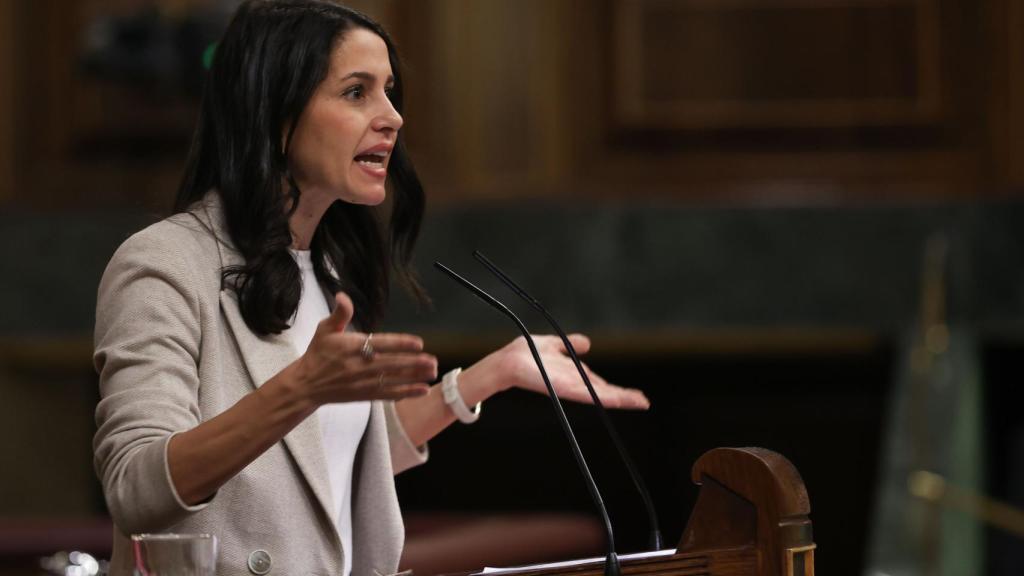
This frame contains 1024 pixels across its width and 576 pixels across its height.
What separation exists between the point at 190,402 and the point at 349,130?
377 millimetres

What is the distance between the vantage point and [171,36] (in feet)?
12.9

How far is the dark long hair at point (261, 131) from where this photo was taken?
1645 millimetres

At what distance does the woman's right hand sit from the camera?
4.18ft

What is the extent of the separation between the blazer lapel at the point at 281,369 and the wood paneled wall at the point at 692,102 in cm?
244

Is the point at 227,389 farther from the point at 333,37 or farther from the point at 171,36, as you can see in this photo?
the point at 171,36

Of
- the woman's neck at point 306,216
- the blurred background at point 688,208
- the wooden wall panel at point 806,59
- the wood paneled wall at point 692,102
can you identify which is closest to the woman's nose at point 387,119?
the woman's neck at point 306,216

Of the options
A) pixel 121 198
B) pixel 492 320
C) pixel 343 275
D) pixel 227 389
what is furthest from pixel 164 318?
pixel 121 198

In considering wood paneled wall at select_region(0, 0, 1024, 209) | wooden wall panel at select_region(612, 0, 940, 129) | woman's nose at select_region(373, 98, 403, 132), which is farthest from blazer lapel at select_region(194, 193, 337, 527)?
wooden wall panel at select_region(612, 0, 940, 129)

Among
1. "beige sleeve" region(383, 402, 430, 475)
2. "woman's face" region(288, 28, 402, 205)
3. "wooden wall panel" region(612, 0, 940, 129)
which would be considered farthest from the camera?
"wooden wall panel" region(612, 0, 940, 129)

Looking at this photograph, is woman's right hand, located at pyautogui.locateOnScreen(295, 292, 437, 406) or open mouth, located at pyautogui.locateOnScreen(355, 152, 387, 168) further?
open mouth, located at pyautogui.locateOnScreen(355, 152, 387, 168)

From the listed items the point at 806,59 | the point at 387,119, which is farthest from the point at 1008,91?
the point at 387,119

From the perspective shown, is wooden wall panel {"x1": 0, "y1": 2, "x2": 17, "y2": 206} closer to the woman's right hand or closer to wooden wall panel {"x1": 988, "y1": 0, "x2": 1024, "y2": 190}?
wooden wall panel {"x1": 988, "y1": 0, "x2": 1024, "y2": 190}

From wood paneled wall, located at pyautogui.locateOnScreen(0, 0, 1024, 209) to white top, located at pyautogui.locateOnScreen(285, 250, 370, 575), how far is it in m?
2.28

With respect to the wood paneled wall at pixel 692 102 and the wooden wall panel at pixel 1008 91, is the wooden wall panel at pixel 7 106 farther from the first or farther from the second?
the wooden wall panel at pixel 1008 91
